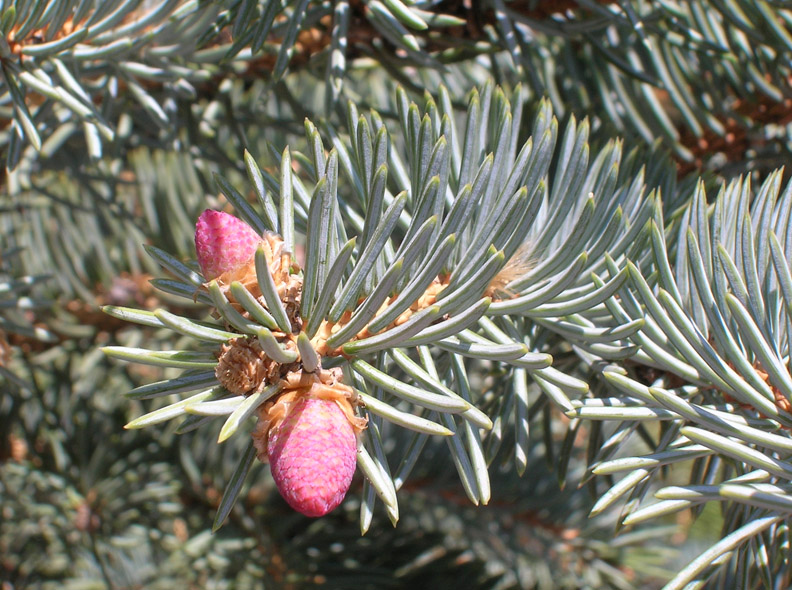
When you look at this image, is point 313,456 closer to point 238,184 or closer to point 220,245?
point 220,245

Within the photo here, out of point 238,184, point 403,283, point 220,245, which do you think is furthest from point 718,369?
point 238,184

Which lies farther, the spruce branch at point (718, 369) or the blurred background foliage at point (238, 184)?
the blurred background foliage at point (238, 184)

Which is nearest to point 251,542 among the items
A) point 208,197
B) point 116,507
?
point 116,507

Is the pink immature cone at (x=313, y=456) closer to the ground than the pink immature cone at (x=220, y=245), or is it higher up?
closer to the ground

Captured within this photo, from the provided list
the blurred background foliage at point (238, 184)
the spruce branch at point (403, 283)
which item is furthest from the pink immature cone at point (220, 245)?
the blurred background foliage at point (238, 184)

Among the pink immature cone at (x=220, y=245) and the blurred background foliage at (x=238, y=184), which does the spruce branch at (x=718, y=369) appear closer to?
the blurred background foliage at (x=238, y=184)

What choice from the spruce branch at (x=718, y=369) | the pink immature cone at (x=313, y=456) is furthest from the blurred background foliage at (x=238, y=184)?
the pink immature cone at (x=313, y=456)
